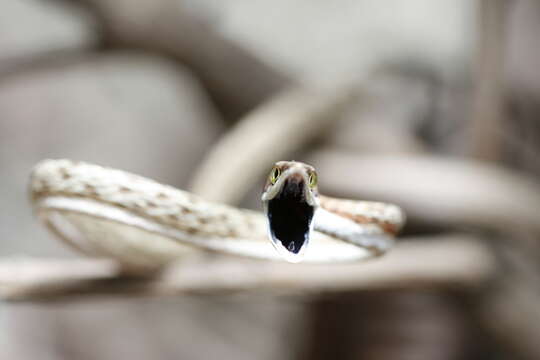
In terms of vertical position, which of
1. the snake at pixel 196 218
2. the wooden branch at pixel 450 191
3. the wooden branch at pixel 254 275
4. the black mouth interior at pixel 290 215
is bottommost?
the black mouth interior at pixel 290 215

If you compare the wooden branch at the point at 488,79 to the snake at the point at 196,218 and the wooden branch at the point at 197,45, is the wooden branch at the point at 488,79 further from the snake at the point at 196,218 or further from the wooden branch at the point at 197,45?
the snake at the point at 196,218

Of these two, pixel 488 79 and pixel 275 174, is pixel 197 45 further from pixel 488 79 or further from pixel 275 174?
pixel 275 174

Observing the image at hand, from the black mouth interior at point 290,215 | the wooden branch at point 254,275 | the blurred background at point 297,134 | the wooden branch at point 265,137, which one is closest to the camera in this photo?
the black mouth interior at point 290,215

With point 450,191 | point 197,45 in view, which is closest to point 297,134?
point 197,45

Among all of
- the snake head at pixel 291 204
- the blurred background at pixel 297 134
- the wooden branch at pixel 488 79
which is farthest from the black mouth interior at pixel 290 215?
the wooden branch at pixel 488 79

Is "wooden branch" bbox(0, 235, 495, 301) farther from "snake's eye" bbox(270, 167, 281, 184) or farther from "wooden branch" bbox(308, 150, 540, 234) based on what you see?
"snake's eye" bbox(270, 167, 281, 184)

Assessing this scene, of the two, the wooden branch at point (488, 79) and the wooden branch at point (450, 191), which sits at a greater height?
the wooden branch at point (488, 79)

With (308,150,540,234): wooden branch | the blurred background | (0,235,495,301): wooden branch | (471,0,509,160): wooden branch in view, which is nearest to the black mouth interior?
(0,235,495,301): wooden branch
